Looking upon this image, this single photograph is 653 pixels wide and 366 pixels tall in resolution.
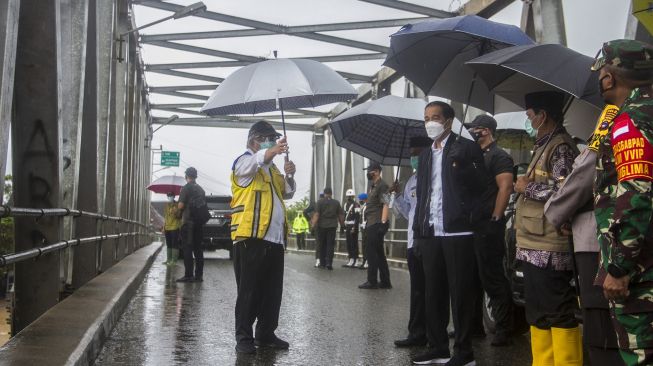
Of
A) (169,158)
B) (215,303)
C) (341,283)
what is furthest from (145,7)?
(169,158)

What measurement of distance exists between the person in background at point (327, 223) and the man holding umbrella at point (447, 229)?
442 inches

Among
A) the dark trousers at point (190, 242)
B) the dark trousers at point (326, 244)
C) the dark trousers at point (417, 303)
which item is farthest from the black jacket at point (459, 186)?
the dark trousers at point (326, 244)

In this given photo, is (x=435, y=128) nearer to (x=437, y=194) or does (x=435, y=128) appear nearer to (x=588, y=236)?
(x=437, y=194)

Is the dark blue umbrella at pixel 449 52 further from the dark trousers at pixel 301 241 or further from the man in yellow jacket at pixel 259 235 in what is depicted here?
the dark trousers at pixel 301 241

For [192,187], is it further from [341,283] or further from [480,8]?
[480,8]

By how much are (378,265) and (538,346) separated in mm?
7071

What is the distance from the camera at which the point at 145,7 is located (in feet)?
54.7

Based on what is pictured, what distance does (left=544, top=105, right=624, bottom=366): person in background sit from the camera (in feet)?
10.7

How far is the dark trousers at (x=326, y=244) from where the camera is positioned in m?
16.5

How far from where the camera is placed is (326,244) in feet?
54.6

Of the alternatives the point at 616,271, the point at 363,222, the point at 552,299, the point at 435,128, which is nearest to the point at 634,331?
the point at 616,271

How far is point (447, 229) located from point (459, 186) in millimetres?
279

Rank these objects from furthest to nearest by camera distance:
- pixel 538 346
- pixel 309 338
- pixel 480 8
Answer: pixel 480 8 → pixel 309 338 → pixel 538 346

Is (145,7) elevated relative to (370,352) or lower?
elevated
